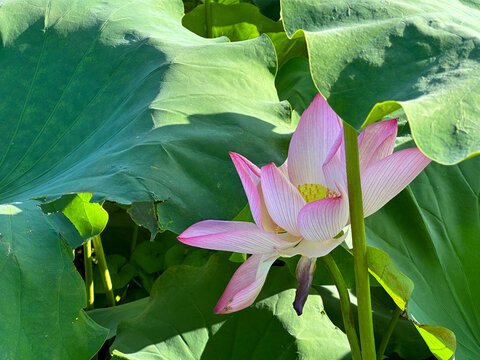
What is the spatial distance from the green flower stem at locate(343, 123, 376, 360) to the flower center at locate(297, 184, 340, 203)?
0.37ft

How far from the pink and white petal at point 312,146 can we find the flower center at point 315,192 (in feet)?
0.04

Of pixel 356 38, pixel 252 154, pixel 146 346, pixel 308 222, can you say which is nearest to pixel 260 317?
pixel 146 346

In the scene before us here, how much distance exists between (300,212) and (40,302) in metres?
0.36

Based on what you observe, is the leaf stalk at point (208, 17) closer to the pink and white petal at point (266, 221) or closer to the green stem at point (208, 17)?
the green stem at point (208, 17)

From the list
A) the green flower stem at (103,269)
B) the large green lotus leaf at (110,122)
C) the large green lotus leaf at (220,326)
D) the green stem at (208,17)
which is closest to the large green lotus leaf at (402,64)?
the large green lotus leaf at (110,122)

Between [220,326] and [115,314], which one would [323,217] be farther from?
[115,314]

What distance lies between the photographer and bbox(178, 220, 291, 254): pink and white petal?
599mm

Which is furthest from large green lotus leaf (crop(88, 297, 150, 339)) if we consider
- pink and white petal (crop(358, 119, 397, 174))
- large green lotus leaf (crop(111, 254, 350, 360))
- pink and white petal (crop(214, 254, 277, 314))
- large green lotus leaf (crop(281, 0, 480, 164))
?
large green lotus leaf (crop(281, 0, 480, 164))

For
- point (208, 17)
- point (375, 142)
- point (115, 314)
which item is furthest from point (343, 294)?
point (208, 17)

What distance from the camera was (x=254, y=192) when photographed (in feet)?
2.09

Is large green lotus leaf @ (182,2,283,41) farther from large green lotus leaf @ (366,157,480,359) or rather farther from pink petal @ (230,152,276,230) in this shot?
pink petal @ (230,152,276,230)

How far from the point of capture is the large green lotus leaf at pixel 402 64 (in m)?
0.46

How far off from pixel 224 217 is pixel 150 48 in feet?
1.28

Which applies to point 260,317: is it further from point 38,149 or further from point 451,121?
point 451,121
